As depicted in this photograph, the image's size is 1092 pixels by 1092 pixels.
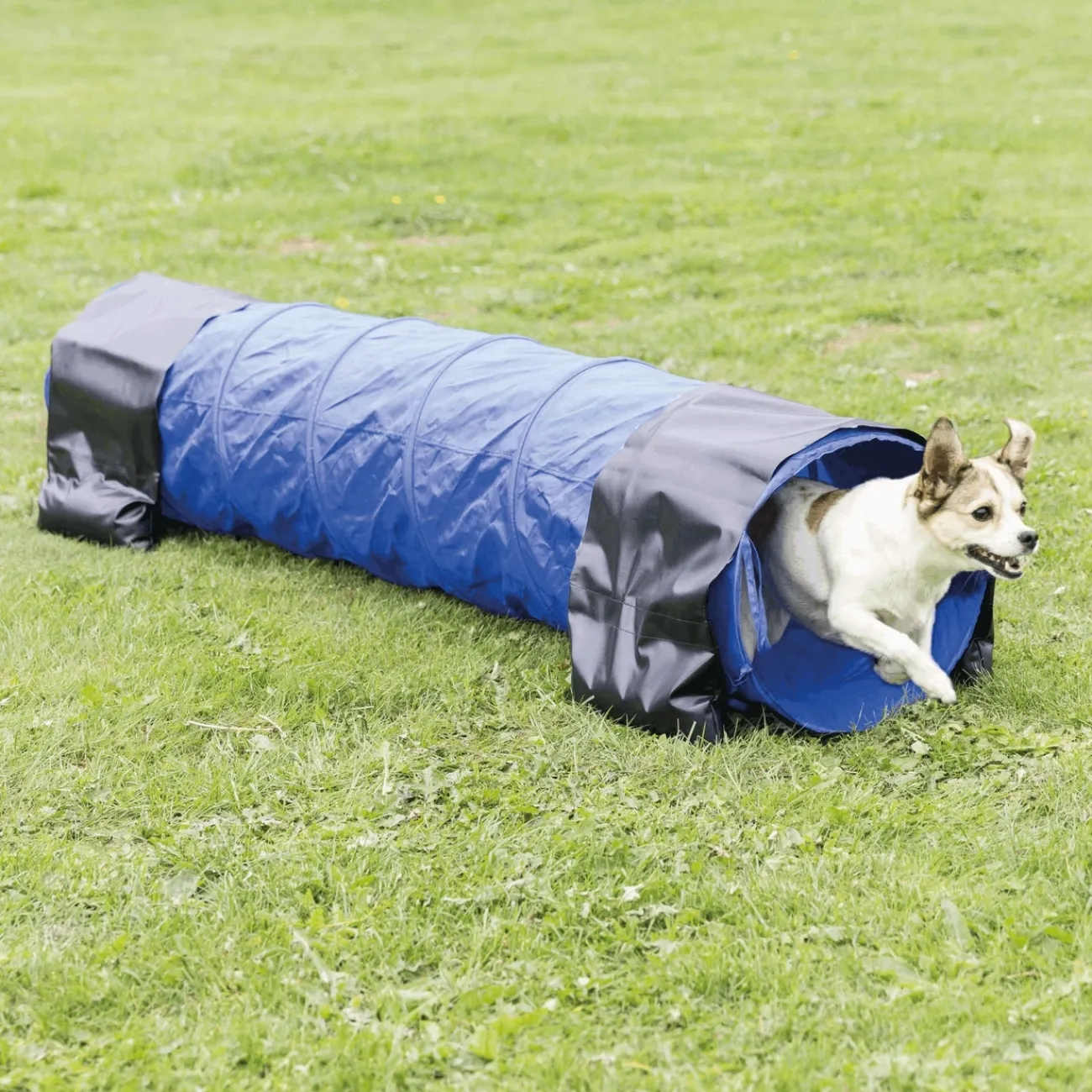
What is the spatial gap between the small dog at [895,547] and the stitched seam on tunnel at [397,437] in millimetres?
951

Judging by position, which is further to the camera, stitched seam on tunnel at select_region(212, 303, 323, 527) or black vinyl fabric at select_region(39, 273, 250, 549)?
black vinyl fabric at select_region(39, 273, 250, 549)

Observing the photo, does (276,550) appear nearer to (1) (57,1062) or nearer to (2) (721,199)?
(1) (57,1062)

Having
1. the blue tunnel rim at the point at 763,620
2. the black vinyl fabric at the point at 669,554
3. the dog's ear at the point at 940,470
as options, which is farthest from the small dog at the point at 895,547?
the black vinyl fabric at the point at 669,554

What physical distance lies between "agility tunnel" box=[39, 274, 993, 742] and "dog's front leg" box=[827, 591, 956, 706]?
295 millimetres

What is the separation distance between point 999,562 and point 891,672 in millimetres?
831

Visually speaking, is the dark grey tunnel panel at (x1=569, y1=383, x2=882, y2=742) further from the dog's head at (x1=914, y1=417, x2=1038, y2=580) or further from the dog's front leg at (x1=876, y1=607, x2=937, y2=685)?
the dog's front leg at (x1=876, y1=607, x2=937, y2=685)

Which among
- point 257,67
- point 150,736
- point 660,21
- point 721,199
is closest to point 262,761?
point 150,736

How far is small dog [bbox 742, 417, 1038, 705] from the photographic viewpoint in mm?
5582

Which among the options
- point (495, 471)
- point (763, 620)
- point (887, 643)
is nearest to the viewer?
point (763, 620)

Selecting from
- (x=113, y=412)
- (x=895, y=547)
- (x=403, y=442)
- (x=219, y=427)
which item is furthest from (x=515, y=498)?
(x=113, y=412)

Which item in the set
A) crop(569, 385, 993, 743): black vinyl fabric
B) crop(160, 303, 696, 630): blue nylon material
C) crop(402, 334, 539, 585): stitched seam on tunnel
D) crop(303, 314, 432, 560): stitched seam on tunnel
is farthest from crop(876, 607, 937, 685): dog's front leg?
crop(303, 314, 432, 560): stitched seam on tunnel

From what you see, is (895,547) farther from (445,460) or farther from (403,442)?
(403,442)

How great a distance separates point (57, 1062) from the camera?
396 cm

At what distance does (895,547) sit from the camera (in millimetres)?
5871
